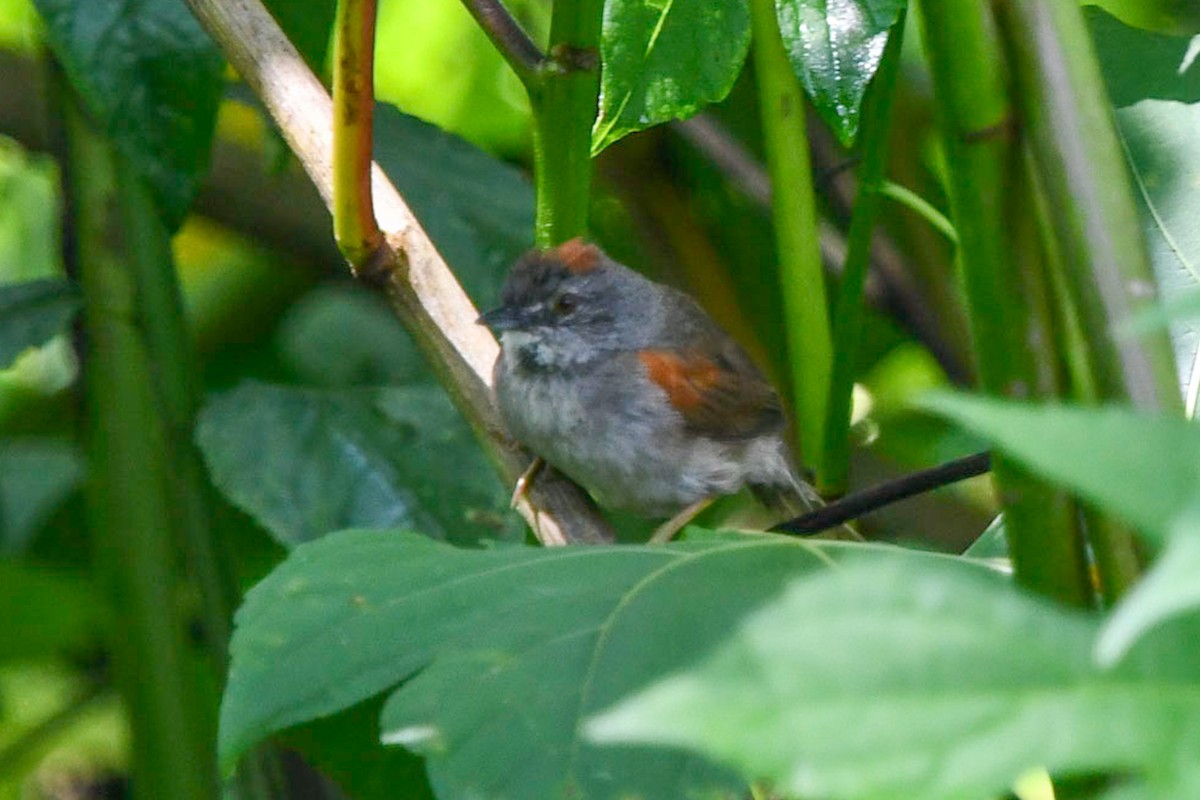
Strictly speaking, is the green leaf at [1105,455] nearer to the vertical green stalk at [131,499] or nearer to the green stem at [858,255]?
the green stem at [858,255]

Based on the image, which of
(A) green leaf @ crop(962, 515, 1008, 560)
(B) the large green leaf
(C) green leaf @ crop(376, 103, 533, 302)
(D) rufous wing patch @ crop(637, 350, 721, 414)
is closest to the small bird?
(D) rufous wing patch @ crop(637, 350, 721, 414)

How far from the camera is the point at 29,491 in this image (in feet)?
13.7

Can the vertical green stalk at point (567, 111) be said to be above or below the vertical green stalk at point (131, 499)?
above

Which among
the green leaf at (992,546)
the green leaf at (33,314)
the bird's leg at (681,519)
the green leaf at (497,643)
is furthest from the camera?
the bird's leg at (681,519)

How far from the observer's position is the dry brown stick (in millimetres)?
2062

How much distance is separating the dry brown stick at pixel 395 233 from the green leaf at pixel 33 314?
983 mm

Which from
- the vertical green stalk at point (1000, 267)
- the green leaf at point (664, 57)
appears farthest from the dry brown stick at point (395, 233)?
the vertical green stalk at point (1000, 267)

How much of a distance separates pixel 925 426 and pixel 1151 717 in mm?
3764

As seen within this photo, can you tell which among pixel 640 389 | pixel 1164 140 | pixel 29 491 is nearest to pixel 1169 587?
pixel 1164 140

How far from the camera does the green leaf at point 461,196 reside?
3105 millimetres

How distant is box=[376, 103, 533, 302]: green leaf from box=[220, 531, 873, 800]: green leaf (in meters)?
1.60

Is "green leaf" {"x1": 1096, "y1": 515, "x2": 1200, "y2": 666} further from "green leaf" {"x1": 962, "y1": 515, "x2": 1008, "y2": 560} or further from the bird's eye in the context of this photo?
the bird's eye

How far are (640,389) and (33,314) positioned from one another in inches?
58.7

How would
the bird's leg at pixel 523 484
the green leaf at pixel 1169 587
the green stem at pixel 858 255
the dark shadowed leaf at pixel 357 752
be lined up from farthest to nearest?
the bird's leg at pixel 523 484
the green stem at pixel 858 255
the dark shadowed leaf at pixel 357 752
the green leaf at pixel 1169 587
